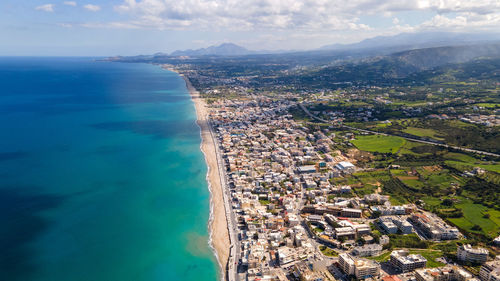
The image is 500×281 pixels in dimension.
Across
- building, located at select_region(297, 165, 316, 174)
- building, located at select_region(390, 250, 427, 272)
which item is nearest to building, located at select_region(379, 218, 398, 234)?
building, located at select_region(390, 250, 427, 272)

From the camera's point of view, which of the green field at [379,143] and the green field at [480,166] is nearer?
the green field at [480,166]

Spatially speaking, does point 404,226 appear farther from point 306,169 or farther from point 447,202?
point 306,169

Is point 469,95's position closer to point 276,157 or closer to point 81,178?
point 276,157

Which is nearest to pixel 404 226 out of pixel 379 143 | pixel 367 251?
pixel 367 251

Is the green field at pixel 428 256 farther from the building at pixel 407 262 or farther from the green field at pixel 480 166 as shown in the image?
the green field at pixel 480 166

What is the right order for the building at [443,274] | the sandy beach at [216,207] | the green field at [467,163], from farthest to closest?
1. the green field at [467,163]
2. the sandy beach at [216,207]
3. the building at [443,274]

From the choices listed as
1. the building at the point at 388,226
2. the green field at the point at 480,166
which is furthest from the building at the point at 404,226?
the green field at the point at 480,166
